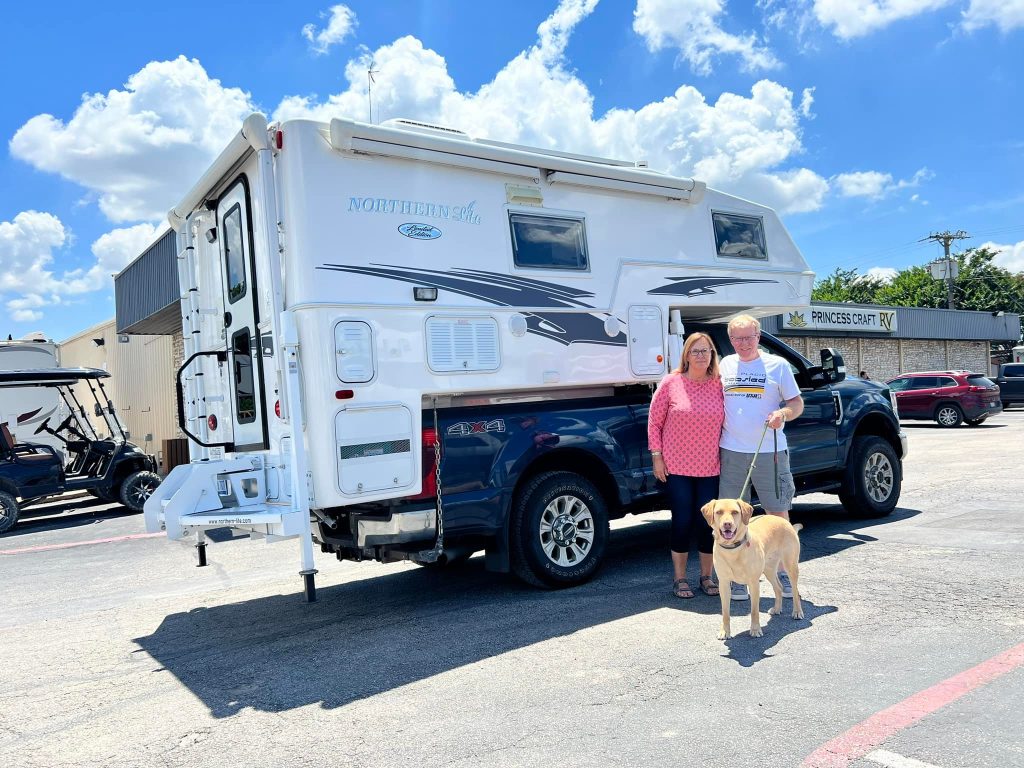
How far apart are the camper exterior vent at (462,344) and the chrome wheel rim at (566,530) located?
3.71 feet

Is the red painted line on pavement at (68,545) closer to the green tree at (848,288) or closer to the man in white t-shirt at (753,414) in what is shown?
the man in white t-shirt at (753,414)

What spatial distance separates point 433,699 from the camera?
13.5 feet

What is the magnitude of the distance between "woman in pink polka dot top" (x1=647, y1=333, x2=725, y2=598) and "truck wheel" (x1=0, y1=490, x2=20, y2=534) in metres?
10.4

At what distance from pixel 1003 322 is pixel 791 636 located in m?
42.3

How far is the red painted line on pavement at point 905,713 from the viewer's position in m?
3.26

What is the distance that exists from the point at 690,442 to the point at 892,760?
2.71 metres

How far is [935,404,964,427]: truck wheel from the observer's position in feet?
74.7

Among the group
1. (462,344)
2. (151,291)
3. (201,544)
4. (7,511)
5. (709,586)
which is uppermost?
(151,291)

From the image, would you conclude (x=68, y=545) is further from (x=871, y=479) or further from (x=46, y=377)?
(x=871, y=479)

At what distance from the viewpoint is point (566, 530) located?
611 centimetres

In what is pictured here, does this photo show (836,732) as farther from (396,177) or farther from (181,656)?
(396,177)

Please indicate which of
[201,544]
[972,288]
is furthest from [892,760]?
[972,288]

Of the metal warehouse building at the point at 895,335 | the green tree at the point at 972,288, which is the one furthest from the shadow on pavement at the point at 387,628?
the green tree at the point at 972,288

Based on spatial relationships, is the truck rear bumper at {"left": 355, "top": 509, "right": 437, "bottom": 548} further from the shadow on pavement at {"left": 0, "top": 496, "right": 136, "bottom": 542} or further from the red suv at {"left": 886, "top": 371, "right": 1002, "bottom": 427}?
the red suv at {"left": 886, "top": 371, "right": 1002, "bottom": 427}
